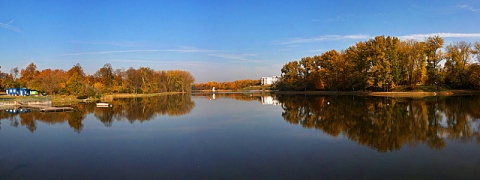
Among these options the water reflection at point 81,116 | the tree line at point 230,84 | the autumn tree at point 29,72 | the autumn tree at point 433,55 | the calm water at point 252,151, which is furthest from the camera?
the tree line at point 230,84

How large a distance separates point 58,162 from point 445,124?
20.3 m

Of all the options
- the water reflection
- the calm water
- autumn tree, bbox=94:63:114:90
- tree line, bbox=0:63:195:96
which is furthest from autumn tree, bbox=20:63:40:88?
the calm water

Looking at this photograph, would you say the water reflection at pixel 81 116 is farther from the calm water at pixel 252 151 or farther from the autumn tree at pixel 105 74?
the autumn tree at pixel 105 74

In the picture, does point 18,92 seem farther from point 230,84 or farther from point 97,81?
point 230,84

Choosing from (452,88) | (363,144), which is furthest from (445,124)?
(452,88)

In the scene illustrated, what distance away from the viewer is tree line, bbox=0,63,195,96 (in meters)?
56.8

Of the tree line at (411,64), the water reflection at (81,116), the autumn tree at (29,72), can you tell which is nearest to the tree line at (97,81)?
the autumn tree at (29,72)

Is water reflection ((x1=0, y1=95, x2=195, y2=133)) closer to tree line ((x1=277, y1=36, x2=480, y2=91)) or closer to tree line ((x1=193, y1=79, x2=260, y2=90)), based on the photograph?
tree line ((x1=277, y1=36, x2=480, y2=91))

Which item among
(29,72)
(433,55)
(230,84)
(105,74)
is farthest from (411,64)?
(230,84)

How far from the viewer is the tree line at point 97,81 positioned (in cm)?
5684

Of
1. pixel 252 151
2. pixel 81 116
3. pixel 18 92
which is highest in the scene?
pixel 18 92

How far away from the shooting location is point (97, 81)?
271ft

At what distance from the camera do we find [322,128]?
59.9ft

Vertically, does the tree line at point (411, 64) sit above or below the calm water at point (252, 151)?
above
